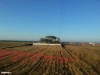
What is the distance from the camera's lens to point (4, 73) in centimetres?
1245

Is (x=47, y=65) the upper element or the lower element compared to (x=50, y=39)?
lower

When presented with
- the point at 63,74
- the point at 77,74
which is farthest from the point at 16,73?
the point at 77,74

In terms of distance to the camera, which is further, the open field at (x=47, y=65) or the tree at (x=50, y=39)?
the tree at (x=50, y=39)

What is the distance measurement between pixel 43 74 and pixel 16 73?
1930 millimetres

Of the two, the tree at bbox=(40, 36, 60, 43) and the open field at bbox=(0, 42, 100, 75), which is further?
the tree at bbox=(40, 36, 60, 43)

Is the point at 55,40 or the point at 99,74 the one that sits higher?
the point at 55,40

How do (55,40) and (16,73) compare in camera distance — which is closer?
(16,73)

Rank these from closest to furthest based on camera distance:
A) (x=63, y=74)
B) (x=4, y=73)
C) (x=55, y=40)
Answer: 1. (x=4, y=73)
2. (x=63, y=74)
3. (x=55, y=40)

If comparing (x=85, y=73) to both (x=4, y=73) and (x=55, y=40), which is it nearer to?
(x=4, y=73)

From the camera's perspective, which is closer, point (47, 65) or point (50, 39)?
point (47, 65)

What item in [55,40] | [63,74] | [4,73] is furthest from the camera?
[55,40]

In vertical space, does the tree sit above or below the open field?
above

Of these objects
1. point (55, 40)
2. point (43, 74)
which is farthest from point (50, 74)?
point (55, 40)

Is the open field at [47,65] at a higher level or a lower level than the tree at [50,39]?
lower
